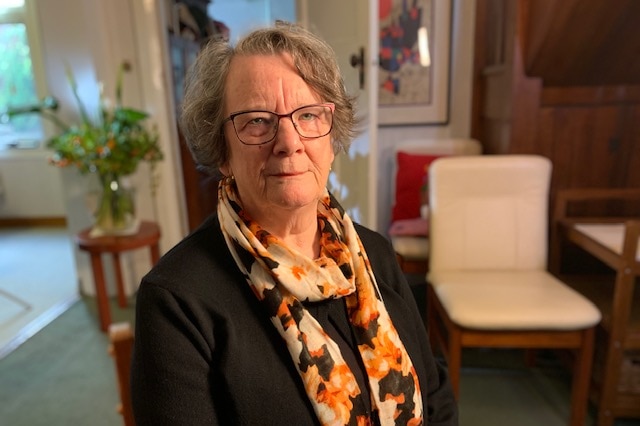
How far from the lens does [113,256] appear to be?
2.73 meters

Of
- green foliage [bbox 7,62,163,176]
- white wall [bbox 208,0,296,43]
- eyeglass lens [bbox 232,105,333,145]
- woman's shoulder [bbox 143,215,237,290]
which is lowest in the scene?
woman's shoulder [bbox 143,215,237,290]

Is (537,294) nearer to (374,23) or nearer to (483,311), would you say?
(483,311)

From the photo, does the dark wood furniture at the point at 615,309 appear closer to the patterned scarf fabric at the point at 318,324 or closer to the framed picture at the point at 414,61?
the patterned scarf fabric at the point at 318,324

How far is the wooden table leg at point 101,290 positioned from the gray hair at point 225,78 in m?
1.68

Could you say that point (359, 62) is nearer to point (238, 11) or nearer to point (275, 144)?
point (275, 144)

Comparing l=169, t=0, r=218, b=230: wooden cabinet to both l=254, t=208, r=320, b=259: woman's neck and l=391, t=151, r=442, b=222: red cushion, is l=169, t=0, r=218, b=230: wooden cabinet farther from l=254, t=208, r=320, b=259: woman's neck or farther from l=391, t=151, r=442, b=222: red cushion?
Result: l=254, t=208, r=320, b=259: woman's neck

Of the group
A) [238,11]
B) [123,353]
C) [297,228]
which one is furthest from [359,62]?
[238,11]

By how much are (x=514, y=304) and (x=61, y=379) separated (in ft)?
6.31

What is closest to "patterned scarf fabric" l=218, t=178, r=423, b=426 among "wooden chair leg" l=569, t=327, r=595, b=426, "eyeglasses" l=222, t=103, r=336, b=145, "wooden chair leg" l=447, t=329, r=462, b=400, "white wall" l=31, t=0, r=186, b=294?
"eyeglasses" l=222, t=103, r=336, b=145

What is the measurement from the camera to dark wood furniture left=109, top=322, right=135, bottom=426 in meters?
0.85

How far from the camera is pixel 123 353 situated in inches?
34.6

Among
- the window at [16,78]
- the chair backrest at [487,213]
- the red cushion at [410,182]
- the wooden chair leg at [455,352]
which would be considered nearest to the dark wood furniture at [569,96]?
the chair backrest at [487,213]

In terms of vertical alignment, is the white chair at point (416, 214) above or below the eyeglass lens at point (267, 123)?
below

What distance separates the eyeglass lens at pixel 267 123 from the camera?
2.71 ft
